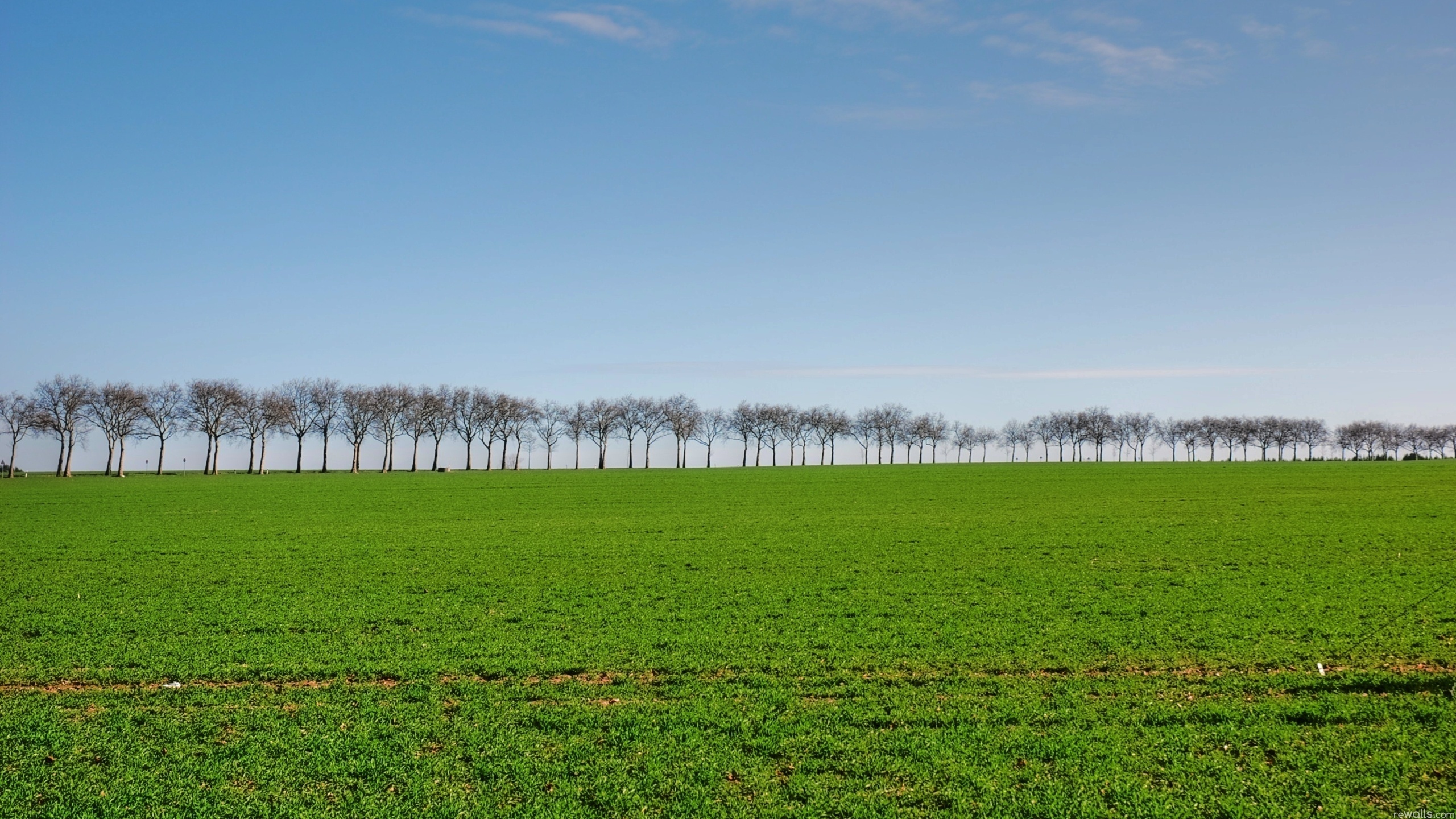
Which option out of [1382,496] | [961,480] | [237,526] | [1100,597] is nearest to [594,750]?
[1100,597]

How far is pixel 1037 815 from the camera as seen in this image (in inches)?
318

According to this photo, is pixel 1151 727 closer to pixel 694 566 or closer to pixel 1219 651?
pixel 1219 651

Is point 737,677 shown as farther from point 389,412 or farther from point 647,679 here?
point 389,412

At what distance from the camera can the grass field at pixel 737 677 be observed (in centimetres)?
870

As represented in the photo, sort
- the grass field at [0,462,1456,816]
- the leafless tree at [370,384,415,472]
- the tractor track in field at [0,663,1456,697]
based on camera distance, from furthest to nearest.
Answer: the leafless tree at [370,384,415,472] < the tractor track in field at [0,663,1456,697] < the grass field at [0,462,1456,816]

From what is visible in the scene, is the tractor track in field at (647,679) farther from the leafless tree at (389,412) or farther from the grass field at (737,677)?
the leafless tree at (389,412)

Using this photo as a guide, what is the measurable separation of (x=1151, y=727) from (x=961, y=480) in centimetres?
7066

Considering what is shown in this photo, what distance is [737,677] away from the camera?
12.6 m

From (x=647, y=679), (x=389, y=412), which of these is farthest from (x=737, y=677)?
(x=389, y=412)

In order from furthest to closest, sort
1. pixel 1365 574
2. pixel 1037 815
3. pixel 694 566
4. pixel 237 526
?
1. pixel 237 526
2. pixel 694 566
3. pixel 1365 574
4. pixel 1037 815

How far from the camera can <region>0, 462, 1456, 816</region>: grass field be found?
28.5 feet

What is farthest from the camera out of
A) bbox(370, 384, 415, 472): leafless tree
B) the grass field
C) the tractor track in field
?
bbox(370, 384, 415, 472): leafless tree

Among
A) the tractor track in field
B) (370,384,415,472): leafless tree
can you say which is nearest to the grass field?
the tractor track in field

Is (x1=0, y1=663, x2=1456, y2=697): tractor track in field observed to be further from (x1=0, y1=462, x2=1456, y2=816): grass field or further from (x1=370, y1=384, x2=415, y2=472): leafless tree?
(x1=370, y1=384, x2=415, y2=472): leafless tree
